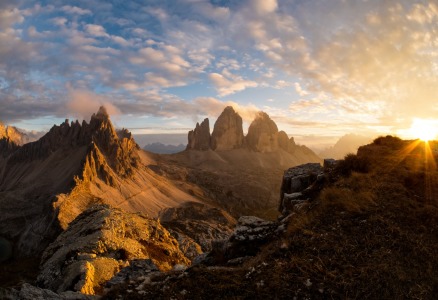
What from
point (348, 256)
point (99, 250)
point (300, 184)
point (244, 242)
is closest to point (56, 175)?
point (99, 250)

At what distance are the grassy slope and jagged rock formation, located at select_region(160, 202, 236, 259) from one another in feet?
67.6

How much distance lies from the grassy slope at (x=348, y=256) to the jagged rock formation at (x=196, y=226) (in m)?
20.6

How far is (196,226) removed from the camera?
339 feet

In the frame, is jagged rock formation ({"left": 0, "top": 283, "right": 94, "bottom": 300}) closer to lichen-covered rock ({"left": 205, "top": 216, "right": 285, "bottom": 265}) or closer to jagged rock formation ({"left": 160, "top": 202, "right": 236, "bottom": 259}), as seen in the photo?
lichen-covered rock ({"left": 205, "top": 216, "right": 285, "bottom": 265})

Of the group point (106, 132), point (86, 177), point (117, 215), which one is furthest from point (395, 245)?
point (106, 132)

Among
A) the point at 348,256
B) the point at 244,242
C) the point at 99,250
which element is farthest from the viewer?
the point at 99,250

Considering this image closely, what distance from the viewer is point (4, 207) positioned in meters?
130

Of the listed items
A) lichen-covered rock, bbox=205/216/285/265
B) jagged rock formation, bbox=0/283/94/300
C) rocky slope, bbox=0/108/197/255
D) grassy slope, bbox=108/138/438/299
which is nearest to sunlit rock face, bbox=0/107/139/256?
rocky slope, bbox=0/108/197/255

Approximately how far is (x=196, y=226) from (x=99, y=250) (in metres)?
78.6

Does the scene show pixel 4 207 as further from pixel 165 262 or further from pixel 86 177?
pixel 165 262

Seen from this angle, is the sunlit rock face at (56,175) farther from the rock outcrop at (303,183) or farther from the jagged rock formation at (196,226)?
the rock outcrop at (303,183)

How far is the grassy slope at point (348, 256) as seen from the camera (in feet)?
32.7

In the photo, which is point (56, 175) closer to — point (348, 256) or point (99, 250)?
point (99, 250)

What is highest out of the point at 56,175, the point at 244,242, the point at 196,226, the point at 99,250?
the point at 244,242
